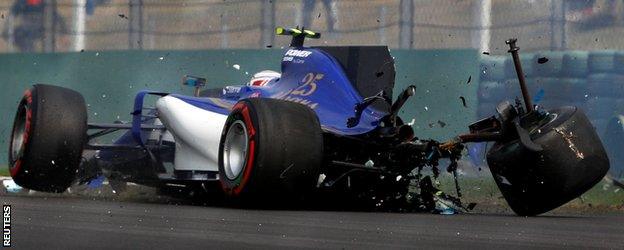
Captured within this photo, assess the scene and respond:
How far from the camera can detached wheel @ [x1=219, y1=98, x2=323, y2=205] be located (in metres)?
10.0

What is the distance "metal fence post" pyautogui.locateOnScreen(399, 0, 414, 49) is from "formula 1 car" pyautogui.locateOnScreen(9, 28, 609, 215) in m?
2.16

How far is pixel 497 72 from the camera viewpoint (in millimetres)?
14609

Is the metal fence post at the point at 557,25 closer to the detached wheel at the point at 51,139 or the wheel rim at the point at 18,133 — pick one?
the detached wheel at the point at 51,139

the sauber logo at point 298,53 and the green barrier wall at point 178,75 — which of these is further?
the green barrier wall at point 178,75

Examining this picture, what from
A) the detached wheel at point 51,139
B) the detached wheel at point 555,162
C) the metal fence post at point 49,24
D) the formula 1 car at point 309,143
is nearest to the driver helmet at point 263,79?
the formula 1 car at point 309,143

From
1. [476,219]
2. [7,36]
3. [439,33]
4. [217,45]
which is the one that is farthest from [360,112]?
[7,36]

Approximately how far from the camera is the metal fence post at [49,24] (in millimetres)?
16719

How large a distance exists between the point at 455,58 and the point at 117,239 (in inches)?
303

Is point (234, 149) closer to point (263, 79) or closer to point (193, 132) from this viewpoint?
point (193, 132)

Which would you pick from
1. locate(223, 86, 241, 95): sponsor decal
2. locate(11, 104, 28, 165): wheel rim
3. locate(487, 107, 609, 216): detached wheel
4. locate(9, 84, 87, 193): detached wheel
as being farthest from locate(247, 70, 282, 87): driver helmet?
locate(487, 107, 609, 216): detached wheel

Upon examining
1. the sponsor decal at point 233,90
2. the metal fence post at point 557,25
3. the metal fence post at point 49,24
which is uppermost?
the metal fence post at point 557,25

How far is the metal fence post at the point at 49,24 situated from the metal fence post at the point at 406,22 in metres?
4.08

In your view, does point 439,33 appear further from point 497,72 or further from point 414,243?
point 414,243

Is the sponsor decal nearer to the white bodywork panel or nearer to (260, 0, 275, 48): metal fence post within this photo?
the white bodywork panel
